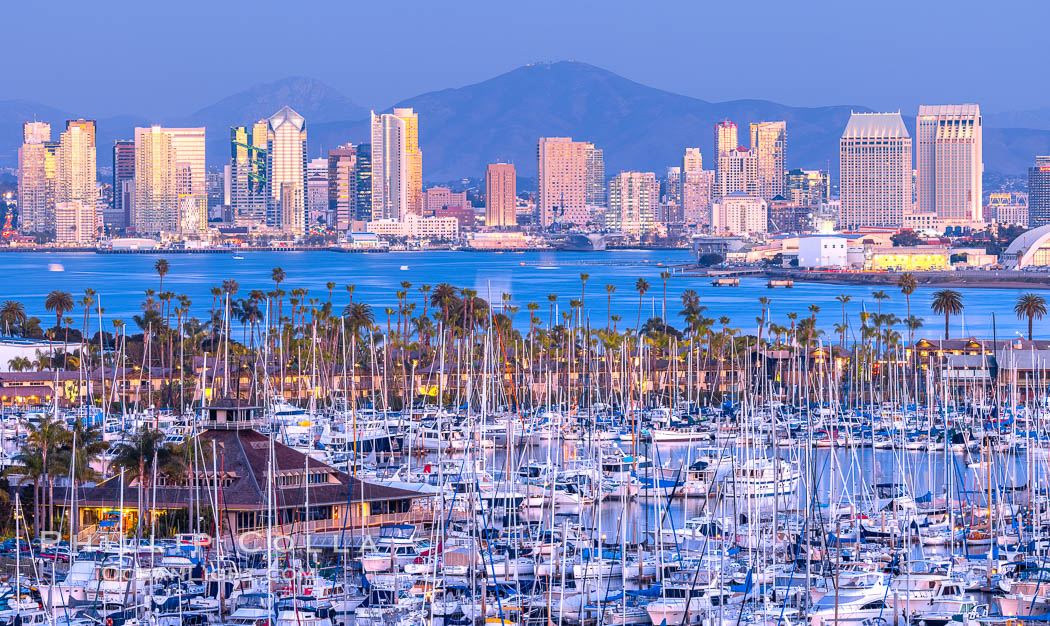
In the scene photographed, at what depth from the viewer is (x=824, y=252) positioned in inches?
6535

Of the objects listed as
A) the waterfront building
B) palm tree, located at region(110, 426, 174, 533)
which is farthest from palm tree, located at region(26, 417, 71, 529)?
the waterfront building

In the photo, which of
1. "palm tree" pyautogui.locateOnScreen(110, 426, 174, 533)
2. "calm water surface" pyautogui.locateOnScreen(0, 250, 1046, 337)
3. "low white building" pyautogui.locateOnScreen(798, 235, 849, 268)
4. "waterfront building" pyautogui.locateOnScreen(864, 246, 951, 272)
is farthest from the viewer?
"low white building" pyautogui.locateOnScreen(798, 235, 849, 268)

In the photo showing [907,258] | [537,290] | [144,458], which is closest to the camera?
[144,458]

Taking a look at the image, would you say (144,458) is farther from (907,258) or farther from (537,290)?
(907,258)

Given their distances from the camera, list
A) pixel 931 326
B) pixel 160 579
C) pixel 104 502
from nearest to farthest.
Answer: pixel 160 579 → pixel 104 502 → pixel 931 326


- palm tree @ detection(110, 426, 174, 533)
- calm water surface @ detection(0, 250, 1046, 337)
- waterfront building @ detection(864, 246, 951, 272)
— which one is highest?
waterfront building @ detection(864, 246, 951, 272)

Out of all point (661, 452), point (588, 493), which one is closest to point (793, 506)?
point (588, 493)

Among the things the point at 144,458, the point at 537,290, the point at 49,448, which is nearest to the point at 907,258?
the point at 537,290

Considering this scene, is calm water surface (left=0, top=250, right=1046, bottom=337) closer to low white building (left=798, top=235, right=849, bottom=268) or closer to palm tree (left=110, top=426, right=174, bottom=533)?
low white building (left=798, top=235, right=849, bottom=268)

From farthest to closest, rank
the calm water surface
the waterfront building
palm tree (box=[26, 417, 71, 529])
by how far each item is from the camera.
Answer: the waterfront building < the calm water surface < palm tree (box=[26, 417, 71, 529])

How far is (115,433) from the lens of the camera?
121 feet

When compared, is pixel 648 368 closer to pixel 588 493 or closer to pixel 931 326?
pixel 588 493

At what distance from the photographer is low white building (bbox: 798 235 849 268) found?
166m

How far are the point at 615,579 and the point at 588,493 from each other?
712 centimetres
